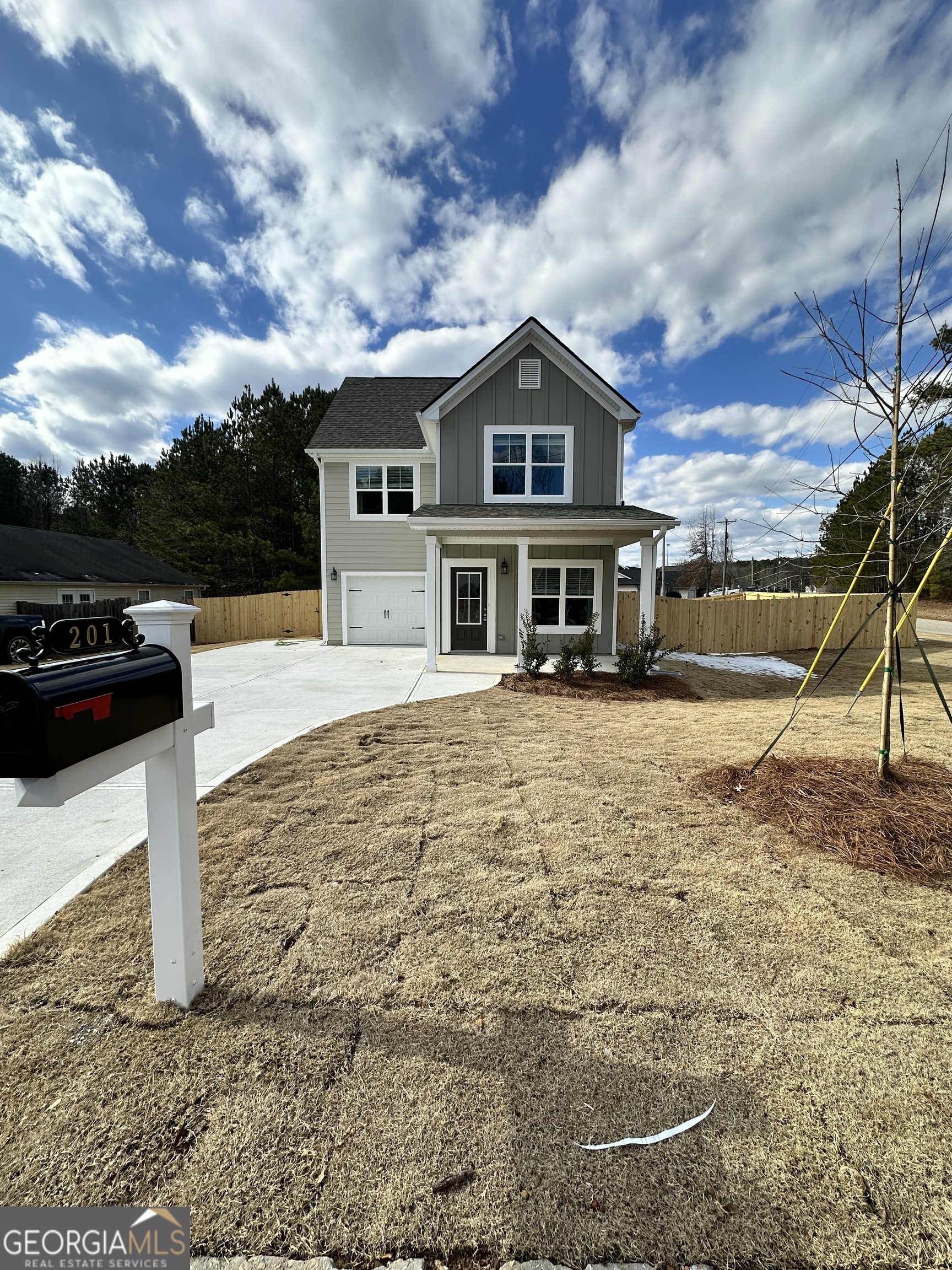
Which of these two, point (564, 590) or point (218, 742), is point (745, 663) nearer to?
point (564, 590)

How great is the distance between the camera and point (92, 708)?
1.39 m

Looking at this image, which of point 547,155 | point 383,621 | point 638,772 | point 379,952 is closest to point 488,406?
point 547,155

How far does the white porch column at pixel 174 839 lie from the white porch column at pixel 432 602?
26.1ft

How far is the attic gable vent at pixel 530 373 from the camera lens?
11.5 metres

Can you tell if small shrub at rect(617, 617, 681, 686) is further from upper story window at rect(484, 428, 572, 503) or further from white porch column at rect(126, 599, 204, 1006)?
white porch column at rect(126, 599, 204, 1006)

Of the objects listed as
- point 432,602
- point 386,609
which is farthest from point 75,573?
point 432,602

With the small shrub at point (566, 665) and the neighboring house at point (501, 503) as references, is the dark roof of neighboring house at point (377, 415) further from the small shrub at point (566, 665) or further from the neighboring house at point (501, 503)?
the small shrub at point (566, 665)

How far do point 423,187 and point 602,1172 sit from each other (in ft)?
48.4

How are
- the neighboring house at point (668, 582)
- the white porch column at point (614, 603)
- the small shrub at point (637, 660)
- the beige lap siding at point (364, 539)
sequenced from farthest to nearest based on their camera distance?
the neighboring house at point (668, 582) < the beige lap siding at point (364, 539) < the white porch column at point (614, 603) < the small shrub at point (637, 660)

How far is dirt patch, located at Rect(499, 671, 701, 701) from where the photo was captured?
834 centimetres

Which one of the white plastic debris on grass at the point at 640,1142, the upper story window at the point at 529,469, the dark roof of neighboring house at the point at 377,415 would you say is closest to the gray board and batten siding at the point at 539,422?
the upper story window at the point at 529,469

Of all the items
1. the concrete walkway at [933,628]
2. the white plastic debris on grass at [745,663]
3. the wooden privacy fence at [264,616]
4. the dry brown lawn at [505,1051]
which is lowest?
the white plastic debris on grass at [745,663]

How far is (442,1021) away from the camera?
6.17 feet

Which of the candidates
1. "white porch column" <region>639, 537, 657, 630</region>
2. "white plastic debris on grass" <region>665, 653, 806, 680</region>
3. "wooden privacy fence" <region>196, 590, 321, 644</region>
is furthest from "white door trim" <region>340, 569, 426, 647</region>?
"white plastic debris on grass" <region>665, 653, 806, 680</region>
